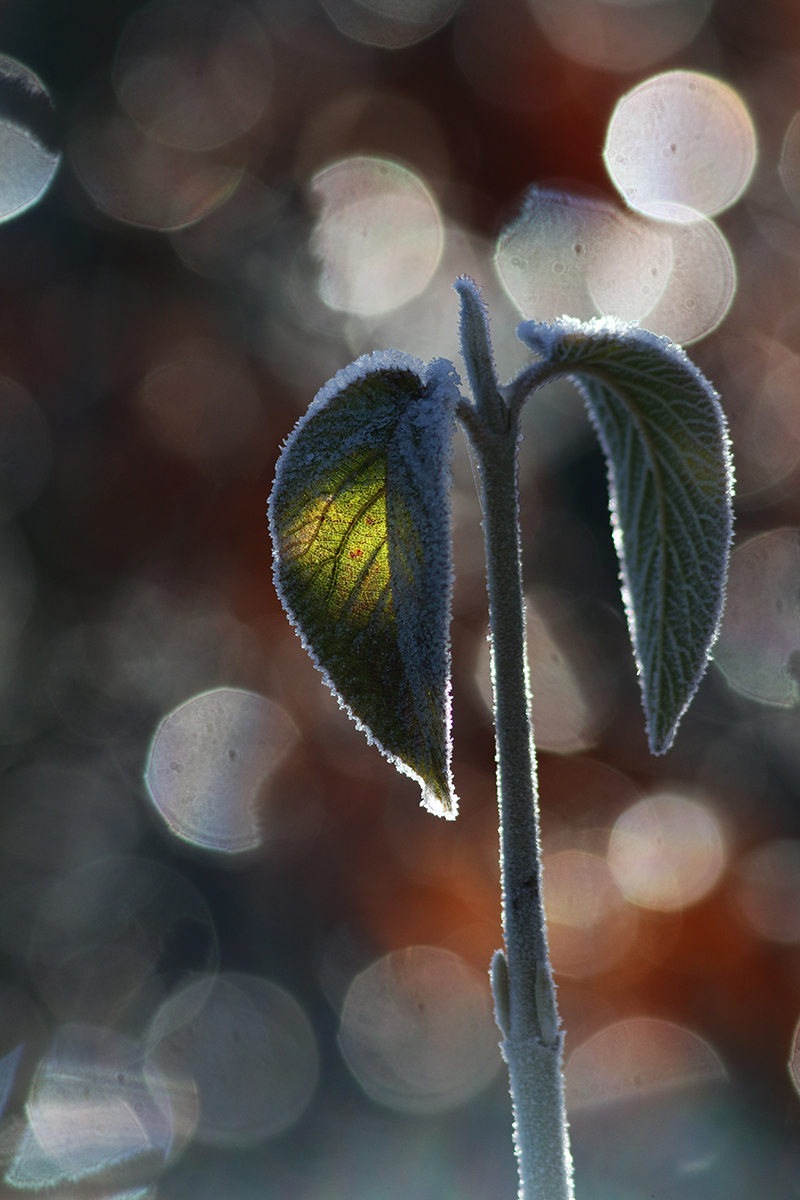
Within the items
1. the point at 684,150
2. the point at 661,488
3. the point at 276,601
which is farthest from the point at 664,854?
the point at 661,488

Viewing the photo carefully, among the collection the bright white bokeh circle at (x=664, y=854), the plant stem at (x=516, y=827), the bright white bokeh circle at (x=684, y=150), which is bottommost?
the bright white bokeh circle at (x=664, y=854)

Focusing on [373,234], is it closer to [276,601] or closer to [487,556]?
[276,601]

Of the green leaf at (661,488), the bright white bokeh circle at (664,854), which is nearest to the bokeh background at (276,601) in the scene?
the bright white bokeh circle at (664,854)

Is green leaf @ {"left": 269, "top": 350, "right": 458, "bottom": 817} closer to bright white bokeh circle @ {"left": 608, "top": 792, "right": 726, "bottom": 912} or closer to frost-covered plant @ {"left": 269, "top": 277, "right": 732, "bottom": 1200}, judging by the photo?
frost-covered plant @ {"left": 269, "top": 277, "right": 732, "bottom": 1200}

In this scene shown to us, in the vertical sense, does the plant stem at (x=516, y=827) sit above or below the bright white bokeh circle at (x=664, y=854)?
above

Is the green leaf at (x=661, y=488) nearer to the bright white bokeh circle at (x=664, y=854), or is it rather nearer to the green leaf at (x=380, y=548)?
the green leaf at (x=380, y=548)

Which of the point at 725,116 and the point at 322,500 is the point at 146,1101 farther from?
the point at 725,116
